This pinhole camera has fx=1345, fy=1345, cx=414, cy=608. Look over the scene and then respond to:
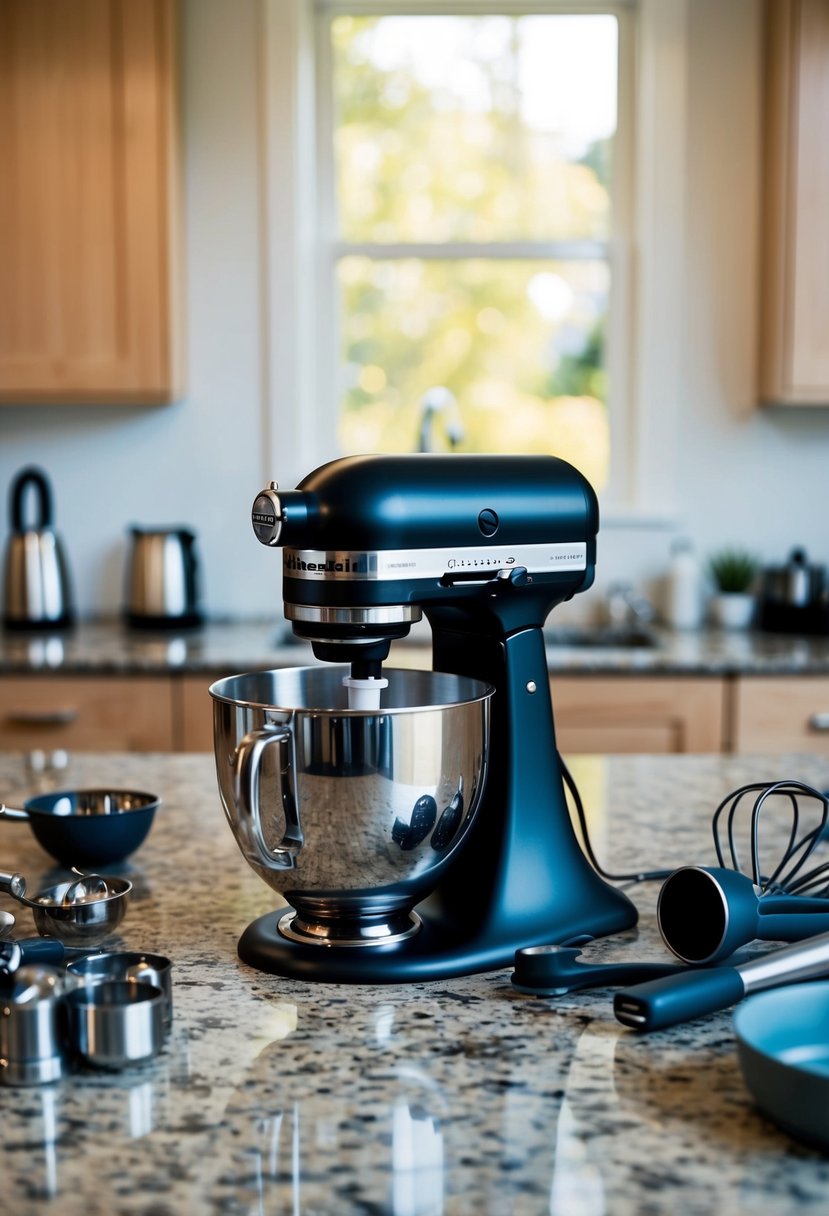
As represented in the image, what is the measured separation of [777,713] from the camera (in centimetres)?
286

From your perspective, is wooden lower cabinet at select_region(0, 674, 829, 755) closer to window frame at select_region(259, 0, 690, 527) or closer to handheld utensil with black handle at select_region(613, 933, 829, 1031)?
window frame at select_region(259, 0, 690, 527)

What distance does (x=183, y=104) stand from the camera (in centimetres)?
339

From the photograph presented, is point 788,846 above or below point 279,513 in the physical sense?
below

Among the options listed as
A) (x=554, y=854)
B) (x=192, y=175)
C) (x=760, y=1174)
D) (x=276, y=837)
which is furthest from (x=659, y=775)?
(x=192, y=175)

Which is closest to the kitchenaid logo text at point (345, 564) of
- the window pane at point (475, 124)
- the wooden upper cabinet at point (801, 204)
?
the wooden upper cabinet at point (801, 204)

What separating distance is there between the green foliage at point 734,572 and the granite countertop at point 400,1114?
2436mm

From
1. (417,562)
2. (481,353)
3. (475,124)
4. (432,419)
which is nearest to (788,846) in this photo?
(417,562)

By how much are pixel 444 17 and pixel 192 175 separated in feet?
2.56

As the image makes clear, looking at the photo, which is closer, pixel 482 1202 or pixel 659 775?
pixel 482 1202

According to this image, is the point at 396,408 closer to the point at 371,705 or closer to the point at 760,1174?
the point at 371,705

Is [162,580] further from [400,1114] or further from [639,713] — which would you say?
[400,1114]

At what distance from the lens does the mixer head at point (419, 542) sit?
0.99 m

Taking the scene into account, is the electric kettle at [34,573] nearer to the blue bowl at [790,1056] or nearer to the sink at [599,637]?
the sink at [599,637]

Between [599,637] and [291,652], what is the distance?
2.81ft
